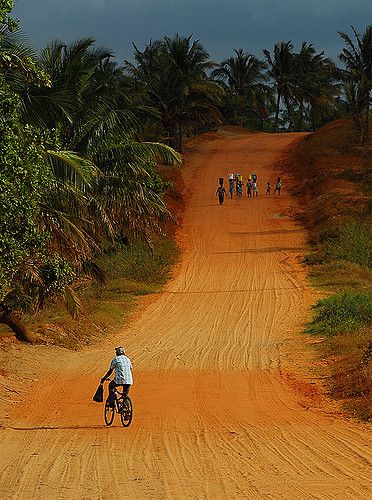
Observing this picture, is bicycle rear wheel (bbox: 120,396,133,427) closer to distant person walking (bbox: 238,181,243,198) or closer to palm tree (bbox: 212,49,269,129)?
distant person walking (bbox: 238,181,243,198)

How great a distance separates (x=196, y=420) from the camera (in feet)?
43.1

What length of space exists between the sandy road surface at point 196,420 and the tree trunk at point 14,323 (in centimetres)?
57

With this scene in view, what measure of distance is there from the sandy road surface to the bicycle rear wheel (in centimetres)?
19

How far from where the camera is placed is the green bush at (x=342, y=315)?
2034 cm

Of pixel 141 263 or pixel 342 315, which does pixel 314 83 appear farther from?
pixel 342 315

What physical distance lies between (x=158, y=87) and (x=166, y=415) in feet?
133

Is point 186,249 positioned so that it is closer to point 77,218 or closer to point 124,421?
point 77,218

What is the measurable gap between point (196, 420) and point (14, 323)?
283 inches

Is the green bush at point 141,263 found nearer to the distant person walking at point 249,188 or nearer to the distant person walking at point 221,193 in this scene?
the distant person walking at point 221,193

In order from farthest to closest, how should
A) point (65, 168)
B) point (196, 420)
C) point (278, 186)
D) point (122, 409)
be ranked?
point (278, 186)
point (65, 168)
point (196, 420)
point (122, 409)

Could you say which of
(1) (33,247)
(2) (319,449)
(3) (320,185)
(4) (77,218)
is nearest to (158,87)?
(3) (320,185)

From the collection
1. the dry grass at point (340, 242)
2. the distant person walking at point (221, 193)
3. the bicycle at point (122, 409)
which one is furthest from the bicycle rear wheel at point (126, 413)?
the distant person walking at point (221, 193)

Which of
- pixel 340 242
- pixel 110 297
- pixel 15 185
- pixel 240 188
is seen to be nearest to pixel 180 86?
pixel 240 188

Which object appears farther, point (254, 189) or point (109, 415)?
point (254, 189)
